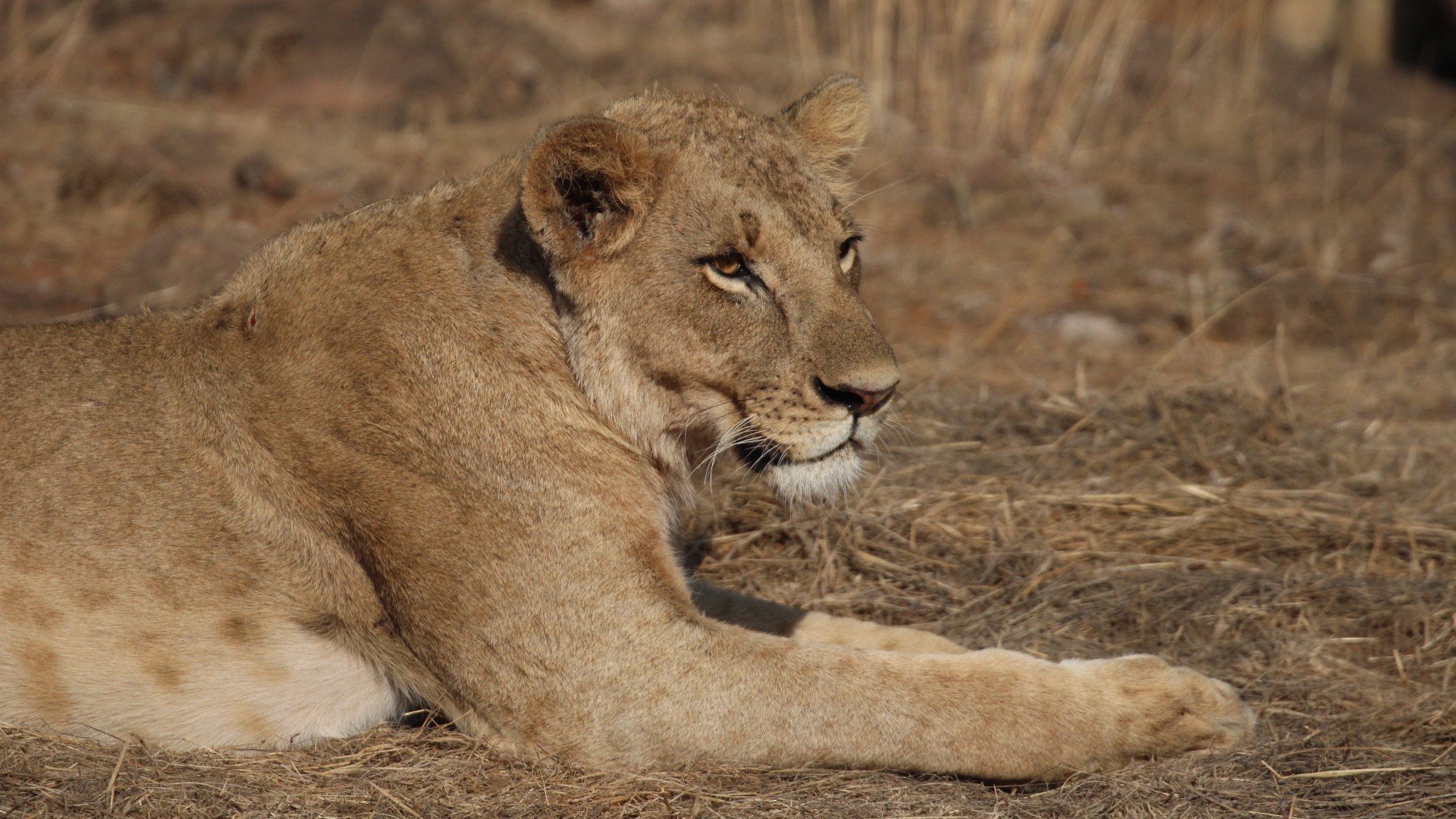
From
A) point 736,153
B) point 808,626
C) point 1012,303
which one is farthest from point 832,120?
point 1012,303

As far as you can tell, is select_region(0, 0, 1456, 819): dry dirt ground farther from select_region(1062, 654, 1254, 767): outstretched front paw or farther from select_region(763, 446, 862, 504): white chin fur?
select_region(763, 446, 862, 504): white chin fur

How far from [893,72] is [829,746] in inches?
377

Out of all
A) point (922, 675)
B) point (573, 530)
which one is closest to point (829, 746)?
point (922, 675)

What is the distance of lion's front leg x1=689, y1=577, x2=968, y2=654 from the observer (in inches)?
188

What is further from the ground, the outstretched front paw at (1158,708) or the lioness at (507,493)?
the lioness at (507,493)

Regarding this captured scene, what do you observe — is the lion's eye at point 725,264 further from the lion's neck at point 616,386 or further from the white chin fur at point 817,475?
the white chin fur at point 817,475

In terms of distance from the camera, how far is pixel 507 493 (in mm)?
3918

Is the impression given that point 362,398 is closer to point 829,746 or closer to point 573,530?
point 573,530

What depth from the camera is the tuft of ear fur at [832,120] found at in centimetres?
472

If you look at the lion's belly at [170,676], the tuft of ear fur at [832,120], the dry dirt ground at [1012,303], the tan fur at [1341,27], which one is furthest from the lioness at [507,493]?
the tan fur at [1341,27]

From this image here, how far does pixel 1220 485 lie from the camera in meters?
6.20

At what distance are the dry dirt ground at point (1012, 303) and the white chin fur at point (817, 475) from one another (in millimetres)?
653

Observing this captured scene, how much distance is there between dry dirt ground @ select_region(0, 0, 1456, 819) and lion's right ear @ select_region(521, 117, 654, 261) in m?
1.12

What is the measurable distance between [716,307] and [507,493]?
0.85m
